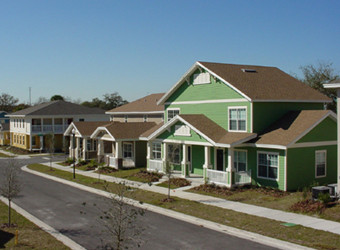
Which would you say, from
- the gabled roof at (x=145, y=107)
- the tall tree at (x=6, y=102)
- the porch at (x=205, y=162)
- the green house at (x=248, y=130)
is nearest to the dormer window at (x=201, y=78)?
the green house at (x=248, y=130)

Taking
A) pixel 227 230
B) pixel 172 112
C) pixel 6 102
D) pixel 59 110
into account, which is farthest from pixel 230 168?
pixel 6 102

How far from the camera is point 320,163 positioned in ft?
80.3

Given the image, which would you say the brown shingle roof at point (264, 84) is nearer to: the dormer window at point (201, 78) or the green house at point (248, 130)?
the green house at point (248, 130)

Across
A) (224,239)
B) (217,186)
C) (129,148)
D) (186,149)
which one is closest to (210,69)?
Answer: (186,149)

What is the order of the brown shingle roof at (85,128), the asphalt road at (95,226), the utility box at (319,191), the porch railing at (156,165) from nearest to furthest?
the asphalt road at (95,226)
the utility box at (319,191)
the porch railing at (156,165)
the brown shingle roof at (85,128)

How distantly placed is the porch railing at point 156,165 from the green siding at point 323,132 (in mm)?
11406

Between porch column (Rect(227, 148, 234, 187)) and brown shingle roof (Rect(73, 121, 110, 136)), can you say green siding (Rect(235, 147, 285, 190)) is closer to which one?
porch column (Rect(227, 148, 234, 187))

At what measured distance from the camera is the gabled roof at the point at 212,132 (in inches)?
967

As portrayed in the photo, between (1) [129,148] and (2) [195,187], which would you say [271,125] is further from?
(1) [129,148]

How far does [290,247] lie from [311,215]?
185 inches

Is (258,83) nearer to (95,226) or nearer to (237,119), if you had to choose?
(237,119)

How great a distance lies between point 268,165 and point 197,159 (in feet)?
23.8

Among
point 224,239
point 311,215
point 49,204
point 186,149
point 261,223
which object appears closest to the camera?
point 224,239

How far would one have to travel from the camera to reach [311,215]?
17672 millimetres
